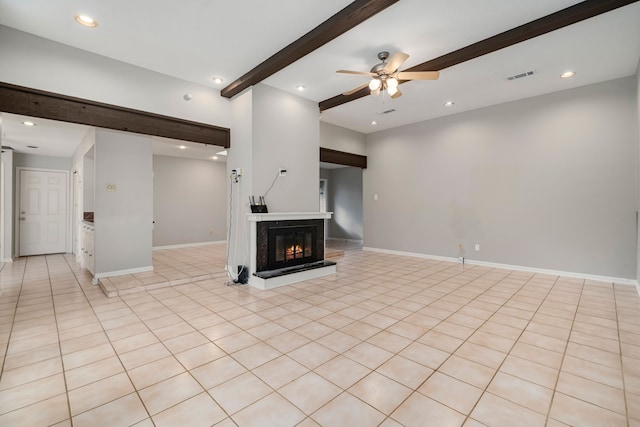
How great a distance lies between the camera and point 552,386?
6.48 feet

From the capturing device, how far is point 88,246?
17.2 ft

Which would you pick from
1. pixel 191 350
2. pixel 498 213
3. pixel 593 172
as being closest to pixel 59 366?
pixel 191 350

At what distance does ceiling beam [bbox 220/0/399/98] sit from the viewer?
9.20ft

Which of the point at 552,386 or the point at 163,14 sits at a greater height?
the point at 163,14

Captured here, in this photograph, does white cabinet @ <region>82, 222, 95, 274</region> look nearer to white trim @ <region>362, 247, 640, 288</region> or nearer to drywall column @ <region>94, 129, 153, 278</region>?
drywall column @ <region>94, 129, 153, 278</region>

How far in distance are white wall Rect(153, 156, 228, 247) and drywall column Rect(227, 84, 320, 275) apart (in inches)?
151

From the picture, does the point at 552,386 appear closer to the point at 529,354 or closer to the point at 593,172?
the point at 529,354

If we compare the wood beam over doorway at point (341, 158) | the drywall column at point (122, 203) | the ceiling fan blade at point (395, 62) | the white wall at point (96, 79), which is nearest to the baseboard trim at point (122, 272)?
the drywall column at point (122, 203)

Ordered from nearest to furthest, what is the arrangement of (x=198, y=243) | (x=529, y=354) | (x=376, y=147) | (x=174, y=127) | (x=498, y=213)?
1. (x=529, y=354)
2. (x=174, y=127)
3. (x=498, y=213)
4. (x=376, y=147)
5. (x=198, y=243)

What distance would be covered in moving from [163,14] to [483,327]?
15.6ft

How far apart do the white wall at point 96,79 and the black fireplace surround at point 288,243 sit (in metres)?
2.19

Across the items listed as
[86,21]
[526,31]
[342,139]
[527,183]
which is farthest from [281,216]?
[527,183]

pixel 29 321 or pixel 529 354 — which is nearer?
pixel 529 354

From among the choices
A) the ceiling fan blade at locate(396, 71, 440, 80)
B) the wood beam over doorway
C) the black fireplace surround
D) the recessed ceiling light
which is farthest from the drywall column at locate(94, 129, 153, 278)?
the ceiling fan blade at locate(396, 71, 440, 80)
